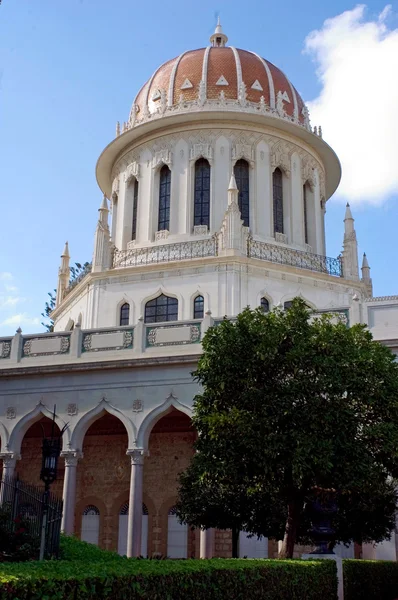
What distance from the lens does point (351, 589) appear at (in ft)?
49.7

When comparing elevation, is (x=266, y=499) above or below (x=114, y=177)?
below

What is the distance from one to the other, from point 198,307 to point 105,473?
22.4ft

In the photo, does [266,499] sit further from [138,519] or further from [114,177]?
[114,177]

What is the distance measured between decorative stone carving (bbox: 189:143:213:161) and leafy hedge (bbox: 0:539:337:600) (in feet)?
68.2

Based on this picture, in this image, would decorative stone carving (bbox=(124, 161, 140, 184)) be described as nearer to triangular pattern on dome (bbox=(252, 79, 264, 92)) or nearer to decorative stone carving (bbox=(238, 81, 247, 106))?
decorative stone carving (bbox=(238, 81, 247, 106))

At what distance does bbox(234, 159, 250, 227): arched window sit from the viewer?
30.7m

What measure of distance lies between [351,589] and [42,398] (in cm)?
1218

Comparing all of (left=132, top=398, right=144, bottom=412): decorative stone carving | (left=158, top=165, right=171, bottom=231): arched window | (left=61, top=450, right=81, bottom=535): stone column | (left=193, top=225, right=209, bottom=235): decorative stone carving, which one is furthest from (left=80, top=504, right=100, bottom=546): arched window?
(left=158, top=165, right=171, bottom=231): arched window

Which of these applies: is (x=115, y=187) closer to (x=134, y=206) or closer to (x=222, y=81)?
(x=134, y=206)

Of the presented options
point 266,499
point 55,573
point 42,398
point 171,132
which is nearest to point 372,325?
point 266,499

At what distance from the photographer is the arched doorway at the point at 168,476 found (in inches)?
974

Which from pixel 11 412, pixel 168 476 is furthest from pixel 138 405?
pixel 11 412

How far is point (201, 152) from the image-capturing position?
31281mm

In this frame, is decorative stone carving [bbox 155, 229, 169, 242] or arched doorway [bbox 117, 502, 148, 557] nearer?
arched doorway [bbox 117, 502, 148, 557]
